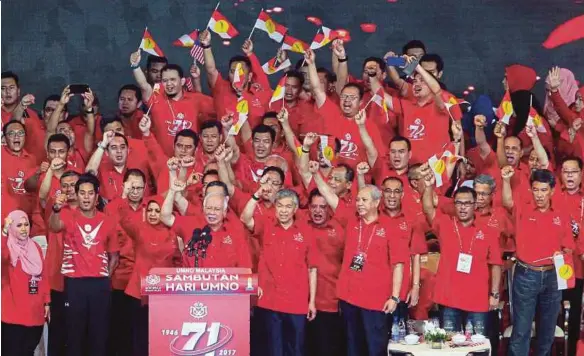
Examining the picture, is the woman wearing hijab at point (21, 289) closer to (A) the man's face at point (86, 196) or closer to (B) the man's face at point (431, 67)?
(A) the man's face at point (86, 196)

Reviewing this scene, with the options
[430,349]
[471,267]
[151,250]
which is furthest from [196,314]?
[471,267]

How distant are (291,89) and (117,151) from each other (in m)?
1.54

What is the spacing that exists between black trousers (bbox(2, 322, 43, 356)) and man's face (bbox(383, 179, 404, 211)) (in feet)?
7.88

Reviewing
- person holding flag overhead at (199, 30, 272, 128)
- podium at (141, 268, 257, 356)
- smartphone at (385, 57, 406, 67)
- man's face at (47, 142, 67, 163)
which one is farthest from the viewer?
person holding flag overhead at (199, 30, 272, 128)

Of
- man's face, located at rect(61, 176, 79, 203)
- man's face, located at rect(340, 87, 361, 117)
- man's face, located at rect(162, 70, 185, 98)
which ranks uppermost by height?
man's face, located at rect(162, 70, 185, 98)

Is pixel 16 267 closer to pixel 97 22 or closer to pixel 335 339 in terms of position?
pixel 335 339

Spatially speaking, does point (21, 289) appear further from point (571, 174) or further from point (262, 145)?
point (571, 174)

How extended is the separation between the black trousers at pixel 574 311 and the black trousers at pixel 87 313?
3136mm

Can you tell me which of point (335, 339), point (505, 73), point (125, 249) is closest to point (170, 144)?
point (125, 249)

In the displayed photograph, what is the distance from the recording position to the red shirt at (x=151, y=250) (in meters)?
9.69

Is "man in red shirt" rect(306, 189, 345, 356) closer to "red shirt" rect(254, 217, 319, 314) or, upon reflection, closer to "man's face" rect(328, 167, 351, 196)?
"red shirt" rect(254, 217, 319, 314)

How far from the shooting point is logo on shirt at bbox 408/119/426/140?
10812 mm

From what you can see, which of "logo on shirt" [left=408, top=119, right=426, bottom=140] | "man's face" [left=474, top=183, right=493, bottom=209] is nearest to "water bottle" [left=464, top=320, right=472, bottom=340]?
"man's face" [left=474, top=183, right=493, bottom=209]

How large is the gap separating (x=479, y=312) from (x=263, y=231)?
1.50 m
